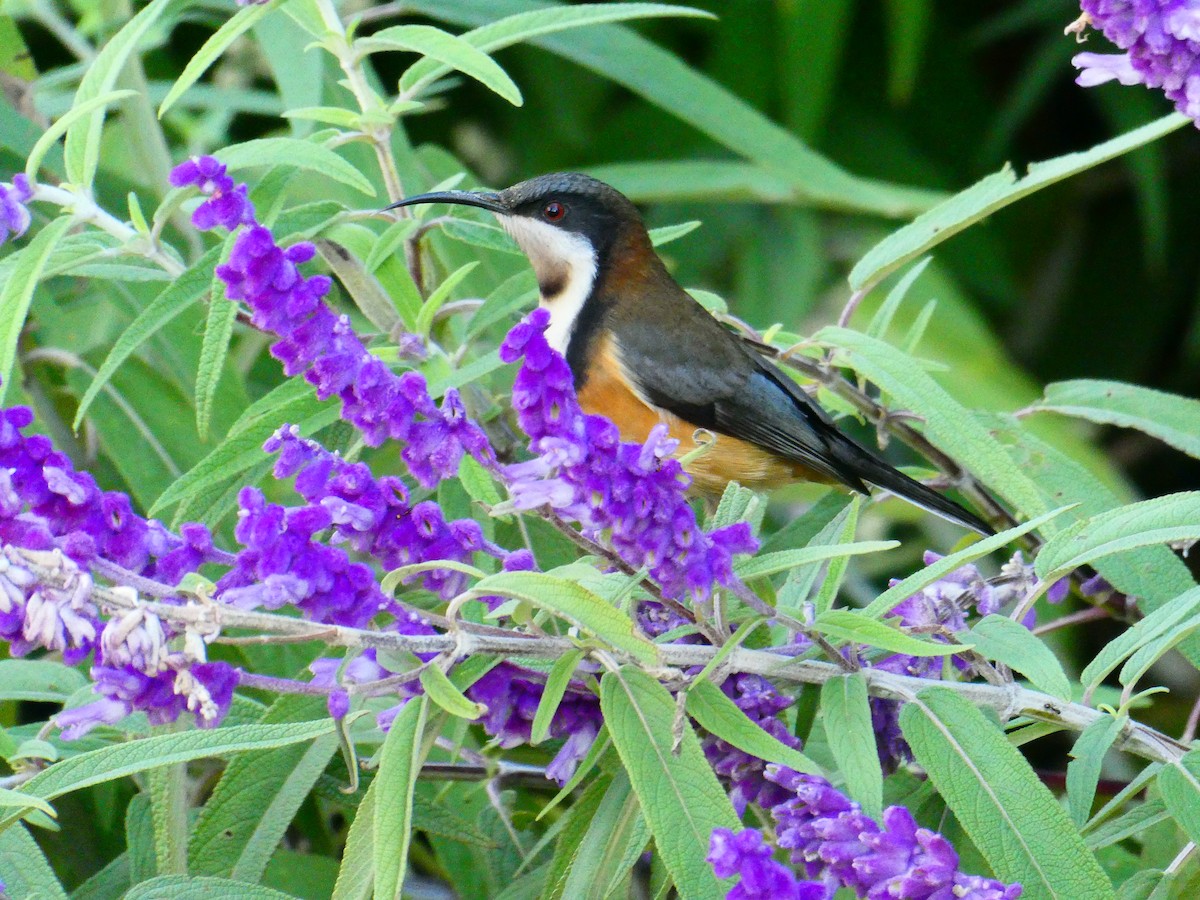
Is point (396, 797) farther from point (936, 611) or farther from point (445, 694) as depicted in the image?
point (936, 611)

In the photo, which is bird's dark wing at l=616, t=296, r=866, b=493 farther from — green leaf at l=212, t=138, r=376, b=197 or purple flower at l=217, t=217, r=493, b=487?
purple flower at l=217, t=217, r=493, b=487

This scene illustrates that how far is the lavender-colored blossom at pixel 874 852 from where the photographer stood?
1090 millimetres

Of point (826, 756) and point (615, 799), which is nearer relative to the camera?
point (615, 799)

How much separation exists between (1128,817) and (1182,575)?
478 millimetres

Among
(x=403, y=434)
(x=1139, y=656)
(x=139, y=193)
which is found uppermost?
(x=139, y=193)

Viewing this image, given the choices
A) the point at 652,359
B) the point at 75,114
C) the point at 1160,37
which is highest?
the point at 75,114

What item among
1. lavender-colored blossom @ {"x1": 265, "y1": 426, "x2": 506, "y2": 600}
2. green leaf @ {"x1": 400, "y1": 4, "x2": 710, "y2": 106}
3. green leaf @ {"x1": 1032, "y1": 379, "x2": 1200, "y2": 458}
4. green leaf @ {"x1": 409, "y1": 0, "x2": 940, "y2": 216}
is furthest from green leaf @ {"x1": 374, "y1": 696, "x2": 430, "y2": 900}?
green leaf @ {"x1": 409, "y1": 0, "x2": 940, "y2": 216}

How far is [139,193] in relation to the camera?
2.58 m

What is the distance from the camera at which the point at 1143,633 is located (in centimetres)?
137

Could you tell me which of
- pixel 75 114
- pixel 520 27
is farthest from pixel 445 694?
pixel 520 27

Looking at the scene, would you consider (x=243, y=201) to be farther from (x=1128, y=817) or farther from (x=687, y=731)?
(x=1128, y=817)

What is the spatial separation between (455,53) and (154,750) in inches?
33.3

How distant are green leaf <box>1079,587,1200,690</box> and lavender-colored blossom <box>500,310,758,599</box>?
435mm

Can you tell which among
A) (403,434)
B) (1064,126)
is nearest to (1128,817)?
(403,434)
